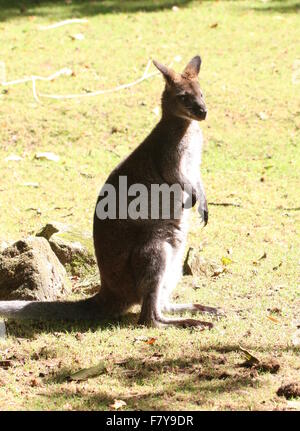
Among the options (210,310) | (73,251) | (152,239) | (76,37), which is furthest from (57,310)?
(76,37)

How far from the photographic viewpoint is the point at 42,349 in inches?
224

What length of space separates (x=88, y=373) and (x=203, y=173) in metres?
5.08

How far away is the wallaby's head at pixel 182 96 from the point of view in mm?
6402

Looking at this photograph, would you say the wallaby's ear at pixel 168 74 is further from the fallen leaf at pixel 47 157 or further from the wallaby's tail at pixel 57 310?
the fallen leaf at pixel 47 157

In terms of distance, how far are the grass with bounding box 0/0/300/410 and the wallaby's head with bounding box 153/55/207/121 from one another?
139 centimetres

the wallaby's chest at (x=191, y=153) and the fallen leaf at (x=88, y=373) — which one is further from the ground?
the wallaby's chest at (x=191, y=153)

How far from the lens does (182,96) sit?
21.2ft

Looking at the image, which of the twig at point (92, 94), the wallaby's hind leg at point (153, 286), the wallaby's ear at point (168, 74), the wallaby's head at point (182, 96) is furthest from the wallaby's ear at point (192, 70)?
the twig at point (92, 94)

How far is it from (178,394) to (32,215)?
4280 mm

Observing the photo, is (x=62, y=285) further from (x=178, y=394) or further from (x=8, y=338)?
(x=178, y=394)

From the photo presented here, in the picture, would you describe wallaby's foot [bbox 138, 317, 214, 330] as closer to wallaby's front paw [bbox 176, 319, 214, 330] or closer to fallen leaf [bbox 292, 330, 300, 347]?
wallaby's front paw [bbox 176, 319, 214, 330]

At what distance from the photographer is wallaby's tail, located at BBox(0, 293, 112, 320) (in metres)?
6.02

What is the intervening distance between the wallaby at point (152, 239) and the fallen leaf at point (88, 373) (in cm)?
82

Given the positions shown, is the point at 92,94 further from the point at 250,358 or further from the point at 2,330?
the point at 250,358
